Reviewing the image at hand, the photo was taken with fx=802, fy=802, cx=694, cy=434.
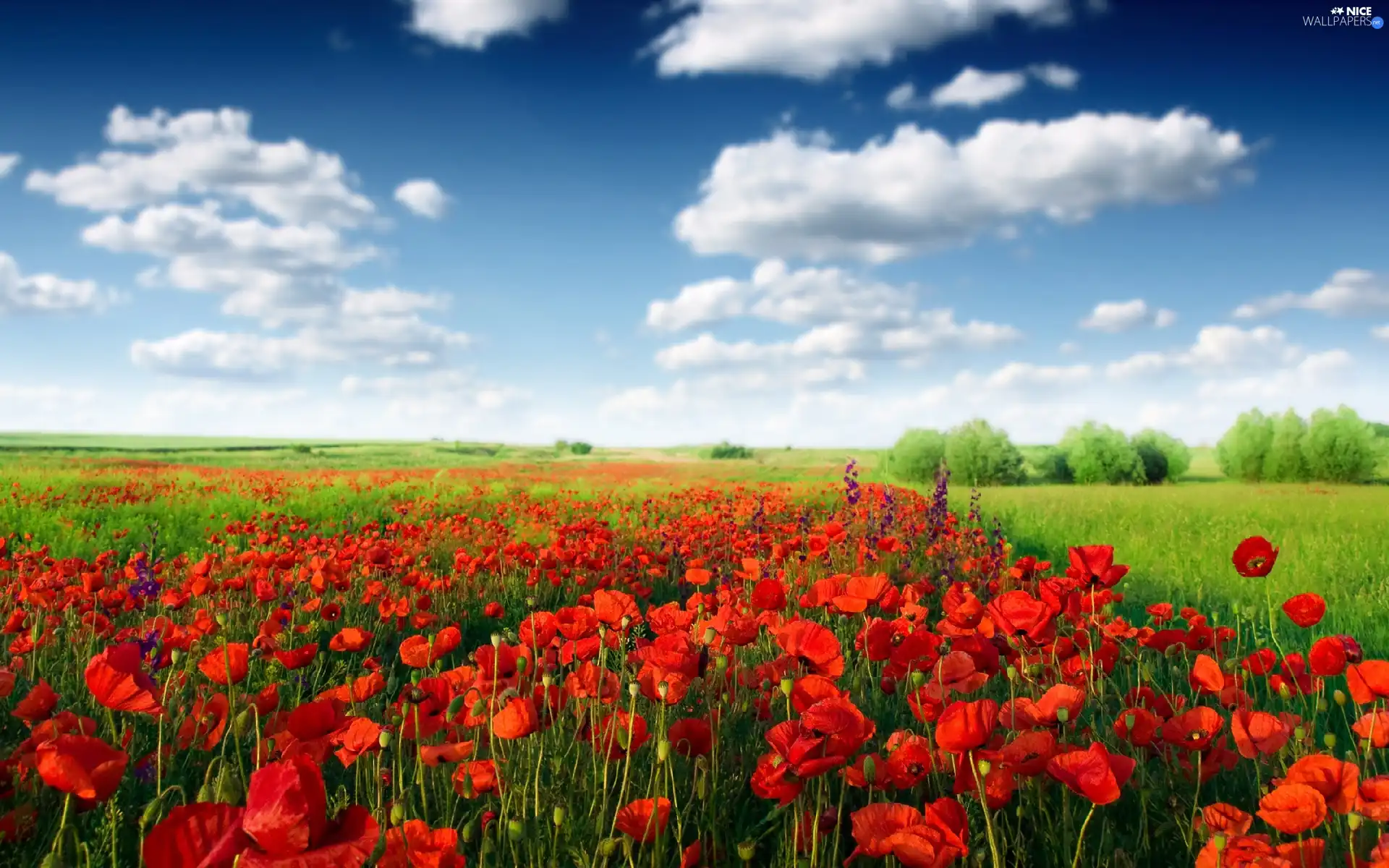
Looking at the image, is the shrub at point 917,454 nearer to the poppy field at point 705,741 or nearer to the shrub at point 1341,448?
the shrub at point 1341,448

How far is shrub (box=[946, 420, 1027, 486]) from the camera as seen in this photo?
32.0 metres

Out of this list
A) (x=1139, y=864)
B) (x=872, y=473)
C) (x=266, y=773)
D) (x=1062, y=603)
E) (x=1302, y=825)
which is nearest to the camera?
(x=266, y=773)

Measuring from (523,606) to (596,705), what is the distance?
400 centimetres

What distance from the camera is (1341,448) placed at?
30375 mm

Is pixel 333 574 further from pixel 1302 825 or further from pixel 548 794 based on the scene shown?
pixel 1302 825

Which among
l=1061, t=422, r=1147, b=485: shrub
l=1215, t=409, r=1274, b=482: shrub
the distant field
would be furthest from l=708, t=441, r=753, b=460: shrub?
the distant field

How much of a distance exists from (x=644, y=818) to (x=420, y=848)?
42 cm

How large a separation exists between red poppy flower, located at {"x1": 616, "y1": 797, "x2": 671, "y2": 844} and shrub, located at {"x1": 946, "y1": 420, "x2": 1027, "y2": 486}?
31.6 meters

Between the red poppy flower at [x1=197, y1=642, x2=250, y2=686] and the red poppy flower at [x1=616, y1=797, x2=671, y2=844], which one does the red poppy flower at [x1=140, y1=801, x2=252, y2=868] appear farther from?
the red poppy flower at [x1=197, y1=642, x2=250, y2=686]

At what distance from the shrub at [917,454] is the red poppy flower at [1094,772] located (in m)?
30.8

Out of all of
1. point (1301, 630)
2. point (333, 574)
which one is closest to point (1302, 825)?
point (333, 574)

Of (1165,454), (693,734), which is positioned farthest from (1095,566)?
(1165,454)

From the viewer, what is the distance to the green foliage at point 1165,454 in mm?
35000

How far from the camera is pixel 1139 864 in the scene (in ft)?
6.80
